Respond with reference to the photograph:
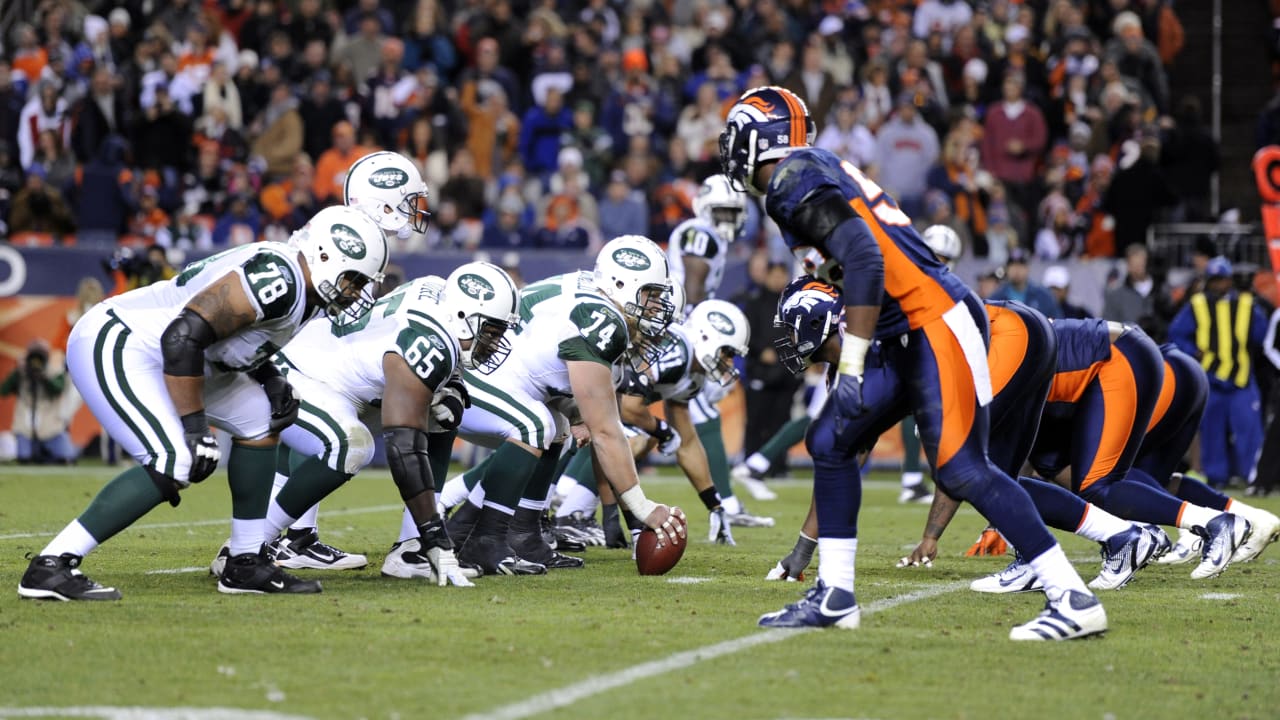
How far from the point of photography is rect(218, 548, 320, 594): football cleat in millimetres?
6867

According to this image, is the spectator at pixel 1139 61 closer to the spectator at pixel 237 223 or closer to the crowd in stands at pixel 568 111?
the crowd in stands at pixel 568 111

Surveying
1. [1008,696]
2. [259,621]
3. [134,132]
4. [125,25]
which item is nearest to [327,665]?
[259,621]

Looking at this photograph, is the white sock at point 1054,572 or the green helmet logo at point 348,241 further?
the green helmet logo at point 348,241

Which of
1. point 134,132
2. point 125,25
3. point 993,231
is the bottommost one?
point 993,231

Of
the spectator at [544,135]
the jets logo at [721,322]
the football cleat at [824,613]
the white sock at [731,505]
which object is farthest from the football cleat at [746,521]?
the spectator at [544,135]

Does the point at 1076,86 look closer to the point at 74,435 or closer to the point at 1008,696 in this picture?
the point at 74,435

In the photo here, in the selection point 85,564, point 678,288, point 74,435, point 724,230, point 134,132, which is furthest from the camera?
point 134,132

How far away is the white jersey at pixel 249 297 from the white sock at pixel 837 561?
218 cm

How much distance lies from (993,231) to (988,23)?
13.6 feet

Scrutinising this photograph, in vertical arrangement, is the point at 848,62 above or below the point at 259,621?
above

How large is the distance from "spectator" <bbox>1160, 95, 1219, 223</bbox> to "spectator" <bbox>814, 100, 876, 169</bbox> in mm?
3023

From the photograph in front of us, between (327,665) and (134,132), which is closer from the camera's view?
(327,665)

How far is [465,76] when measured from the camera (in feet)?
63.9

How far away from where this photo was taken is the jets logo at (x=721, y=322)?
32.2 ft
